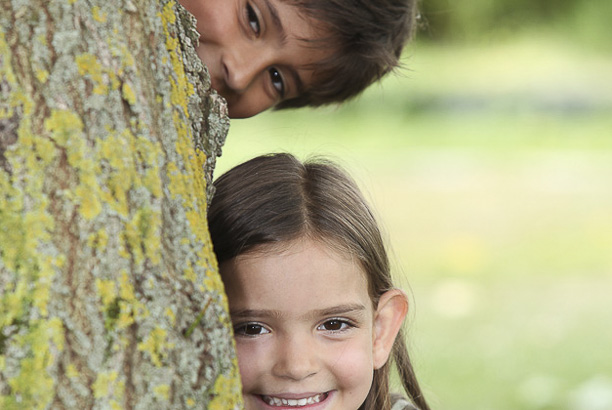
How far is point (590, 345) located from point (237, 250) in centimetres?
372

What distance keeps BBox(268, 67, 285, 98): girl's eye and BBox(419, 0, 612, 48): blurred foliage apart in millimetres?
12236

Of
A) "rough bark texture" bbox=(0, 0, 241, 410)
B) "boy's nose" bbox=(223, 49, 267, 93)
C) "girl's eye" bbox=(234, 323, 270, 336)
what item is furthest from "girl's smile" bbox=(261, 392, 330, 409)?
"boy's nose" bbox=(223, 49, 267, 93)

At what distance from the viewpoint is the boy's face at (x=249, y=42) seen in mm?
2342

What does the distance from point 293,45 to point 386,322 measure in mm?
878

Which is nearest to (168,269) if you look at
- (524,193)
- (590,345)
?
(590,345)

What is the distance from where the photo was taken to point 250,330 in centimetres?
179

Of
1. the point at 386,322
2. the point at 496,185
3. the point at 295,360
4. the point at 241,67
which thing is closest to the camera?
the point at 295,360

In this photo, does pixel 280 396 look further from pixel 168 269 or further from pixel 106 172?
pixel 106 172

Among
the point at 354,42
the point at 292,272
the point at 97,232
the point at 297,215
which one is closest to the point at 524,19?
the point at 354,42

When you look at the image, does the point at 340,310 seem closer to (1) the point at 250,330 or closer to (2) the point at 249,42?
(1) the point at 250,330

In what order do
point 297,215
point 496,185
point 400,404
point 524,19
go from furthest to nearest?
1. point 524,19
2. point 496,185
3. point 400,404
4. point 297,215

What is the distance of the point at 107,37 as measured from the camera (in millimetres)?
1158

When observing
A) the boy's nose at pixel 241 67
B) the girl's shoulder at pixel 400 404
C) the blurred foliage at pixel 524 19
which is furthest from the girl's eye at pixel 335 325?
the blurred foliage at pixel 524 19

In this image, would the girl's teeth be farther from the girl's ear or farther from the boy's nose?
the boy's nose
